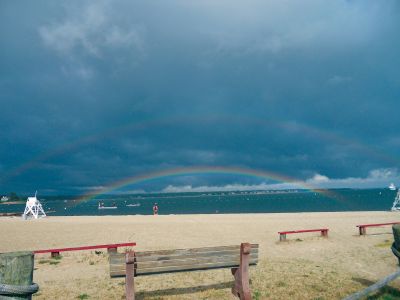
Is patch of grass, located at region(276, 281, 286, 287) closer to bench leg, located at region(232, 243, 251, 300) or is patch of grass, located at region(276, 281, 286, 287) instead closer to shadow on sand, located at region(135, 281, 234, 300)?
shadow on sand, located at region(135, 281, 234, 300)

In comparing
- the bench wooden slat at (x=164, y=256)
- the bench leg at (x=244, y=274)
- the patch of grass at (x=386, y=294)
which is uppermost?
the bench wooden slat at (x=164, y=256)

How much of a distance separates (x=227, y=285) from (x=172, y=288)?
1318 millimetres

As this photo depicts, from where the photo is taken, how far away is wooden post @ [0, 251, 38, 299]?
3130 mm

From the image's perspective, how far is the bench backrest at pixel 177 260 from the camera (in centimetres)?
665

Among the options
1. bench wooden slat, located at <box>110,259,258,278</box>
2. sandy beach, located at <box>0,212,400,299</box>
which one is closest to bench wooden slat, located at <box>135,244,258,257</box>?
bench wooden slat, located at <box>110,259,258,278</box>

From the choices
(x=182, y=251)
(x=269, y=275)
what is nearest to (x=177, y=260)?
(x=182, y=251)

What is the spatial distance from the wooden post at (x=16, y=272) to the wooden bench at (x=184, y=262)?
3305 millimetres

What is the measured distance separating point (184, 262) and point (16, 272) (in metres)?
4.09

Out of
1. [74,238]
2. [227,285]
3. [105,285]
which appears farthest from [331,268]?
[74,238]

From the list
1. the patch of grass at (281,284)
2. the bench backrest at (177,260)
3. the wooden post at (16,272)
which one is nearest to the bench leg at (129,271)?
the bench backrest at (177,260)

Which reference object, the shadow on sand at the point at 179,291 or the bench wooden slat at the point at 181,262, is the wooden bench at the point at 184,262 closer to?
the bench wooden slat at the point at 181,262

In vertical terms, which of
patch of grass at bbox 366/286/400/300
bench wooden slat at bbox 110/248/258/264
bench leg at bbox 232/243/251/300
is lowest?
patch of grass at bbox 366/286/400/300

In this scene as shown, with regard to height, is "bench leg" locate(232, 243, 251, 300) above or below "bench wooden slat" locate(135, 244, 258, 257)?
below

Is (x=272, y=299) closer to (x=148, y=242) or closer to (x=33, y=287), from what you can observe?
(x=33, y=287)
